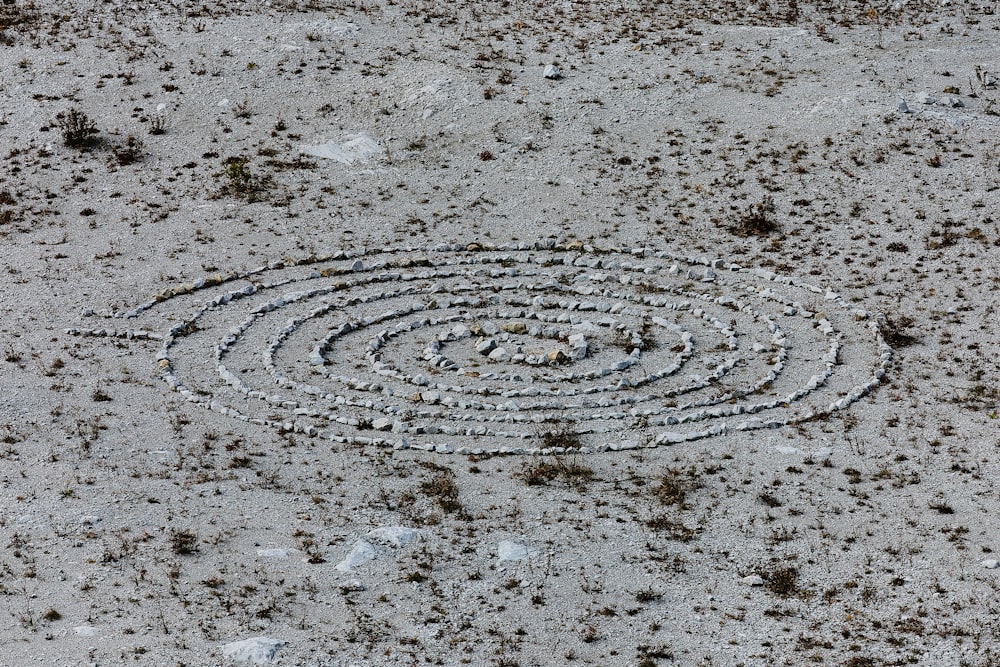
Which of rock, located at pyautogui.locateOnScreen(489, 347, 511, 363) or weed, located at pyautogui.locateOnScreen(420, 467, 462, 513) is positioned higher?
weed, located at pyautogui.locateOnScreen(420, 467, 462, 513)

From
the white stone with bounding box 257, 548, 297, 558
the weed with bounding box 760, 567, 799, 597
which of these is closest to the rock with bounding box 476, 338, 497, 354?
the white stone with bounding box 257, 548, 297, 558

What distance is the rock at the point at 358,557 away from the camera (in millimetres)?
16703

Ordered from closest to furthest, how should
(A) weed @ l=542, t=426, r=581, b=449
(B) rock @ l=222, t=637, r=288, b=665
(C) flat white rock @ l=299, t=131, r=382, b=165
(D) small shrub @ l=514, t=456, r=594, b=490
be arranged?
(B) rock @ l=222, t=637, r=288, b=665 < (D) small shrub @ l=514, t=456, r=594, b=490 < (A) weed @ l=542, t=426, r=581, b=449 < (C) flat white rock @ l=299, t=131, r=382, b=165

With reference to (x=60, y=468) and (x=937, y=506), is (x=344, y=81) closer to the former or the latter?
(x=60, y=468)

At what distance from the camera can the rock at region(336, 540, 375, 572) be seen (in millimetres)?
16703

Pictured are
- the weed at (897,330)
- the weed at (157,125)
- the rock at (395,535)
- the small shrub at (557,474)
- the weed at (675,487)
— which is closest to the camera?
the rock at (395,535)

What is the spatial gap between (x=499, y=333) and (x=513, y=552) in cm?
1032

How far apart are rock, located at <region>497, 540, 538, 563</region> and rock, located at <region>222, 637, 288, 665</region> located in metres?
3.74

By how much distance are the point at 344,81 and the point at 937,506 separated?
27.9 metres

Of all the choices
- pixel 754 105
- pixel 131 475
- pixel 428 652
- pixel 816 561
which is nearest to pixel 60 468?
pixel 131 475

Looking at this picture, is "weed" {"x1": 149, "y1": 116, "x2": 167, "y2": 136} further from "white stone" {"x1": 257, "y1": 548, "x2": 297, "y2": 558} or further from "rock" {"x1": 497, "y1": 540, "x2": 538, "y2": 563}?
"rock" {"x1": 497, "y1": 540, "x2": 538, "y2": 563}

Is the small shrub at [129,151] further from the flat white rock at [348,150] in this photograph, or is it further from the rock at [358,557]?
the rock at [358,557]

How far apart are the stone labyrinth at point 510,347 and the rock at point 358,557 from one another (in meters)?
3.99

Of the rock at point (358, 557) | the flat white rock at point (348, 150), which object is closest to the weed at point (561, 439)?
the rock at point (358, 557)
